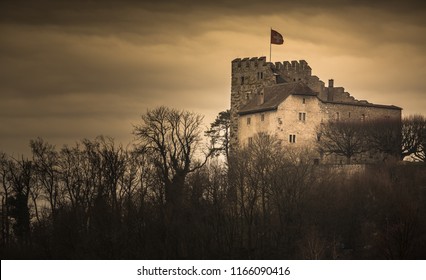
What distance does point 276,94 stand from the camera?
237ft

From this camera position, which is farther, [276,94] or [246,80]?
[246,80]

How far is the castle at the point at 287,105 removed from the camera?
2778 inches

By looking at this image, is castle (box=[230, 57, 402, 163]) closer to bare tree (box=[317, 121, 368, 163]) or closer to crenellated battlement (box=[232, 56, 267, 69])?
crenellated battlement (box=[232, 56, 267, 69])

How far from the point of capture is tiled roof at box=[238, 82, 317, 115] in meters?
70.9

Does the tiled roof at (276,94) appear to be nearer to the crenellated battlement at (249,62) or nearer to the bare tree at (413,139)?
the crenellated battlement at (249,62)

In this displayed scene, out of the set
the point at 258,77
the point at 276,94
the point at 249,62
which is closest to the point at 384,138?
the point at 276,94

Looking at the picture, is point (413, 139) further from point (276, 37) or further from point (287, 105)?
point (276, 37)

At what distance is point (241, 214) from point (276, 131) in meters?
9.64

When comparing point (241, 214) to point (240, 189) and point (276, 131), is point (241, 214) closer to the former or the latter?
point (240, 189)

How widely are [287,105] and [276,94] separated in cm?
Result: 189

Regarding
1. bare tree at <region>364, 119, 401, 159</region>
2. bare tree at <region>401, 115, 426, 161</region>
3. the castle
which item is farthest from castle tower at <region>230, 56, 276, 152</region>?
bare tree at <region>401, 115, 426, 161</region>

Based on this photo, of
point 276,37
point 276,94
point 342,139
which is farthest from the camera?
point 276,94

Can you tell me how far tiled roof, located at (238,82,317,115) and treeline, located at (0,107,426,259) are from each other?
2.49m
